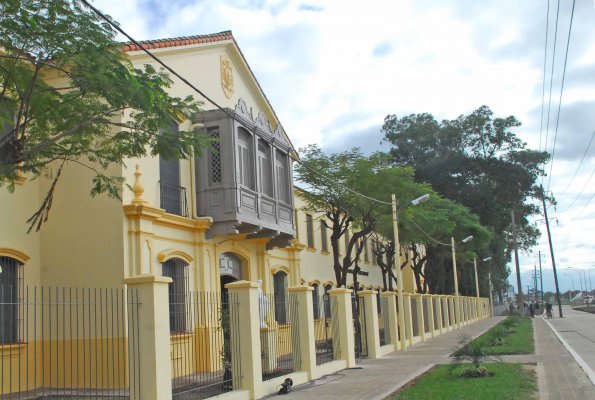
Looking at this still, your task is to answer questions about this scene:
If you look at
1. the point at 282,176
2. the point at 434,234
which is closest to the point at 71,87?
the point at 282,176

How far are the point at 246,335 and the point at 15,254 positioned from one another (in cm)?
582

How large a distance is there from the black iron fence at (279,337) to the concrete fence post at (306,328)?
8cm

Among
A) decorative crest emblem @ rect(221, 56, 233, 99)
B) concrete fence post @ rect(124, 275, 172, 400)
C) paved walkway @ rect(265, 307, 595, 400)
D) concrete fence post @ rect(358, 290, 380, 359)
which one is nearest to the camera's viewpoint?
concrete fence post @ rect(124, 275, 172, 400)

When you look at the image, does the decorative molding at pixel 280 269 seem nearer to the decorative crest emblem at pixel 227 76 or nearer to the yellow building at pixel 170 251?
the yellow building at pixel 170 251

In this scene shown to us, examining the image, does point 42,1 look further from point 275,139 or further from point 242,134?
point 275,139

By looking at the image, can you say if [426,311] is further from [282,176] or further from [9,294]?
[9,294]

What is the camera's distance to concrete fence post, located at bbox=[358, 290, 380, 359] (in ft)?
66.6

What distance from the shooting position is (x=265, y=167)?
68.1 feet

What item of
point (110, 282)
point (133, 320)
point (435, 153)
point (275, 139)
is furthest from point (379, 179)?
point (435, 153)

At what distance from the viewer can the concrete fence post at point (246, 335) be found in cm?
1199

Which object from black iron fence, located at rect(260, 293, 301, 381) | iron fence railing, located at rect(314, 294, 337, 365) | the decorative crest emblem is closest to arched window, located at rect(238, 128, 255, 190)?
the decorative crest emblem

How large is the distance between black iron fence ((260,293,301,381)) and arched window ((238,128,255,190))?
5089 millimetres

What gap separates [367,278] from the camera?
4003 cm

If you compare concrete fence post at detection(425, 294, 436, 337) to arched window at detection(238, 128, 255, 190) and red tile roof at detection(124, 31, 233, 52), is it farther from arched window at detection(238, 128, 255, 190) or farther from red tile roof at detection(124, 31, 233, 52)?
red tile roof at detection(124, 31, 233, 52)
